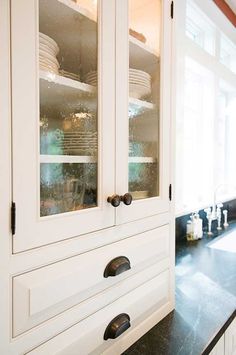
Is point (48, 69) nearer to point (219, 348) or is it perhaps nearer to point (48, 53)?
point (48, 53)

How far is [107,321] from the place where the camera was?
841 mm

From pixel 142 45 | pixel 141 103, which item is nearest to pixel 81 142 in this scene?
pixel 141 103

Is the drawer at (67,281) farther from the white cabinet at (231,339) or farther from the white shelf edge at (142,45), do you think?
the white shelf edge at (142,45)

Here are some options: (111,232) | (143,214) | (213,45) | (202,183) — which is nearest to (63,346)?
(111,232)

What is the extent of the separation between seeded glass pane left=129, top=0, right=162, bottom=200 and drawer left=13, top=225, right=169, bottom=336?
7.7 inches

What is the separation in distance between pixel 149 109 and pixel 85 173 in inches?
15.3

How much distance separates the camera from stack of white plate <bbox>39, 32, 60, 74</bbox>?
69cm

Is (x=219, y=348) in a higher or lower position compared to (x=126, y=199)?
lower

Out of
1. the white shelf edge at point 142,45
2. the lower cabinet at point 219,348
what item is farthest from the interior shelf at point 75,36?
the lower cabinet at point 219,348

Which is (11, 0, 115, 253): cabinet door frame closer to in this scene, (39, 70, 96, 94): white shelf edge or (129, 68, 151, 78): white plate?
(39, 70, 96, 94): white shelf edge

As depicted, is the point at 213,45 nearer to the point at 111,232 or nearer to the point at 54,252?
the point at 111,232

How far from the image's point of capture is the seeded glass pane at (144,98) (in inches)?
37.5

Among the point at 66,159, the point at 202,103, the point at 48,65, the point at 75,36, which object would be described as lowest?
the point at 66,159

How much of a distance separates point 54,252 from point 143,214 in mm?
369
